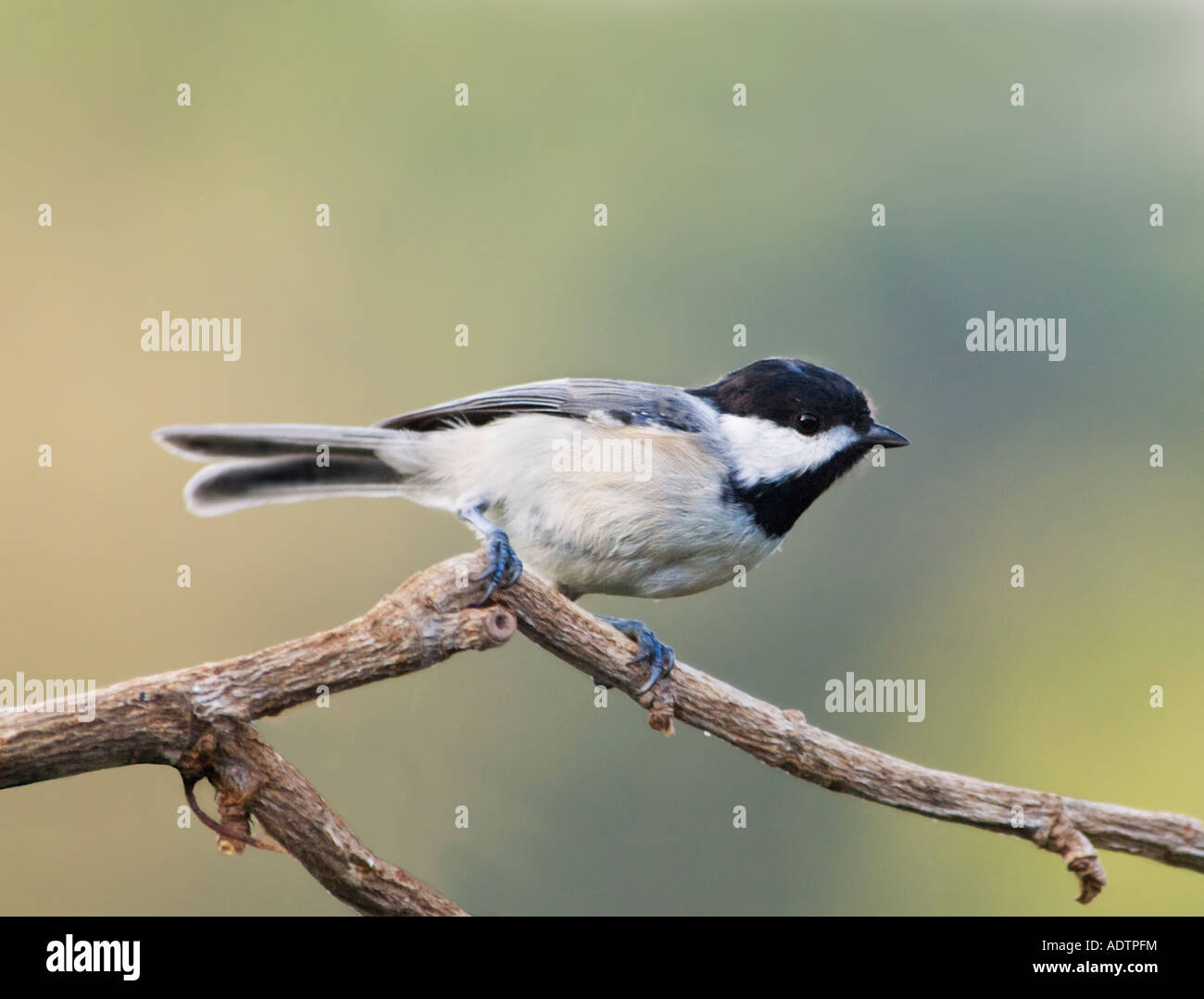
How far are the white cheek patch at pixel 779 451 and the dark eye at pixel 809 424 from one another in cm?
1

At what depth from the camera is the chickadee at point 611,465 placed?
254 cm

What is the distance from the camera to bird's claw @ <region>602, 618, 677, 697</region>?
2.39m

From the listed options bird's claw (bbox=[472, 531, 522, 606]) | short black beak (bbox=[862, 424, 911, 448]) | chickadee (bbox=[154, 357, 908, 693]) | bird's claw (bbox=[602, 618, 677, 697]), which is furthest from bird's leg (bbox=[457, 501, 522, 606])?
short black beak (bbox=[862, 424, 911, 448])

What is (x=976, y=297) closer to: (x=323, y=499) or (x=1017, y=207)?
(x=1017, y=207)

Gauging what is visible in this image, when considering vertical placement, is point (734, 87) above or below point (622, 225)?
above

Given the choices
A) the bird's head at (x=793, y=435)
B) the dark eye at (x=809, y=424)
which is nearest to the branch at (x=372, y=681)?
the bird's head at (x=793, y=435)

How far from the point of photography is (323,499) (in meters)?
2.73

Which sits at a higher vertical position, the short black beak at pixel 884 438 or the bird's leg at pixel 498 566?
the short black beak at pixel 884 438

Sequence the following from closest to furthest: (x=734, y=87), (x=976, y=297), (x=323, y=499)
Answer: (x=323, y=499) → (x=976, y=297) → (x=734, y=87)

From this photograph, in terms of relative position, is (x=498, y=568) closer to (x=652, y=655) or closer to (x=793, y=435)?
(x=652, y=655)

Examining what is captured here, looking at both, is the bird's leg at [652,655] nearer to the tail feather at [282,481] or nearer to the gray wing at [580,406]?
the gray wing at [580,406]

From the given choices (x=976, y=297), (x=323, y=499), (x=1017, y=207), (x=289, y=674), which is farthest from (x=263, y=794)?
(x=1017, y=207)

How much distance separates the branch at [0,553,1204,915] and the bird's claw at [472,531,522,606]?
0.02 metres

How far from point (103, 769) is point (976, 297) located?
146 inches
